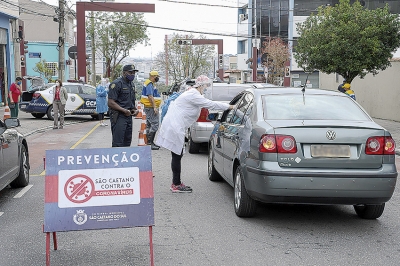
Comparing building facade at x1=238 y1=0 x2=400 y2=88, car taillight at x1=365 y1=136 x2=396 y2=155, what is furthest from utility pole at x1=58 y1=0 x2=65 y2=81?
building facade at x1=238 y1=0 x2=400 y2=88

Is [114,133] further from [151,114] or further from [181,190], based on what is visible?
[151,114]

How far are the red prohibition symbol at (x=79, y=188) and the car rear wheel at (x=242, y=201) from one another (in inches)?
83.5

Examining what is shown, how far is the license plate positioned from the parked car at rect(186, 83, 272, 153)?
5.93 meters

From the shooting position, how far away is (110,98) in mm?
8953

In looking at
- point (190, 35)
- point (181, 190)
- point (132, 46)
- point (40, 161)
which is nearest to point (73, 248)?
point (181, 190)

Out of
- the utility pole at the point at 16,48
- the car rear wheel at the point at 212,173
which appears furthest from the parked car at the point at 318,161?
the utility pole at the point at 16,48

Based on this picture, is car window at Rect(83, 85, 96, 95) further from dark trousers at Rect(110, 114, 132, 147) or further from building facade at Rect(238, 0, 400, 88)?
building facade at Rect(238, 0, 400, 88)

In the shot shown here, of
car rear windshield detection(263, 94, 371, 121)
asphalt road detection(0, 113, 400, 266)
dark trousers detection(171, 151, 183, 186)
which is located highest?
car rear windshield detection(263, 94, 371, 121)

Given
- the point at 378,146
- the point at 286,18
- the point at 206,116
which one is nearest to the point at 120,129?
the point at 206,116

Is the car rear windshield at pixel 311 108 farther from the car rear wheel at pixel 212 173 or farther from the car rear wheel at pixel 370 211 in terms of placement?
the car rear wheel at pixel 212 173

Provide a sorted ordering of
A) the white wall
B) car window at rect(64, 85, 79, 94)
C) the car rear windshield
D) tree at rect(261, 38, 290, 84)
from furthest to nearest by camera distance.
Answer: tree at rect(261, 38, 290, 84) < car window at rect(64, 85, 79, 94) < the white wall < the car rear windshield

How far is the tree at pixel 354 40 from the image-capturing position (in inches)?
775

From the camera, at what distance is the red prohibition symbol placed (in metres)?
4.98

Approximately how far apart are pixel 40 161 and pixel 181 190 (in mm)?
4873
